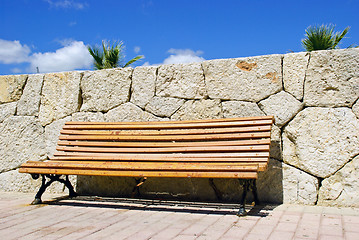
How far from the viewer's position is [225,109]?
12.9ft

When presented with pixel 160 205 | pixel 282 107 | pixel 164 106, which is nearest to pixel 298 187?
pixel 282 107

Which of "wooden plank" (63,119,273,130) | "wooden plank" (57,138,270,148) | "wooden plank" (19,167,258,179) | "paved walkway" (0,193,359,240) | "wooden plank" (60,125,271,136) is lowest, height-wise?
"paved walkway" (0,193,359,240)

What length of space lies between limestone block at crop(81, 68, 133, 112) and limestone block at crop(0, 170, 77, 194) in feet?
3.17

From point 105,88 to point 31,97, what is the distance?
100 cm

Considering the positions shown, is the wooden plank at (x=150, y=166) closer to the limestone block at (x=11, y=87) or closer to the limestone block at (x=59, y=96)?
the limestone block at (x=59, y=96)

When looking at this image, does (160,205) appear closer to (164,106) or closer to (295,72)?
(164,106)

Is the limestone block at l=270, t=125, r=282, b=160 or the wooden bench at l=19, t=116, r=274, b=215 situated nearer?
the wooden bench at l=19, t=116, r=274, b=215

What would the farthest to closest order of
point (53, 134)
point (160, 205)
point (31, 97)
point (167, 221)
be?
point (31, 97), point (53, 134), point (160, 205), point (167, 221)

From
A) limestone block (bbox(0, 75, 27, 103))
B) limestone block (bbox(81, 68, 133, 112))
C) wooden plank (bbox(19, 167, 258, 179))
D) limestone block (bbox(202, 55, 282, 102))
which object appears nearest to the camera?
wooden plank (bbox(19, 167, 258, 179))

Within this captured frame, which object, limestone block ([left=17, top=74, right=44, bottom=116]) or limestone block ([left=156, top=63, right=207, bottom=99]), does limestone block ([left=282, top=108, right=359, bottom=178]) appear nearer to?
limestone block ([left=156, top=63, right=207, bottom=99])

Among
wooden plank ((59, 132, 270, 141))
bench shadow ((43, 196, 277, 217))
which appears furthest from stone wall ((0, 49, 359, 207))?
wooden plank ((59, 132, 270, 141))

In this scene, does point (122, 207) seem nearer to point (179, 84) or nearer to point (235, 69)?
point (179, 84)

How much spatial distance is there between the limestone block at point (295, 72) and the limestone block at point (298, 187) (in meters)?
Answer: 0.72

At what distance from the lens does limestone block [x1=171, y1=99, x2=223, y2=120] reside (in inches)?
156
